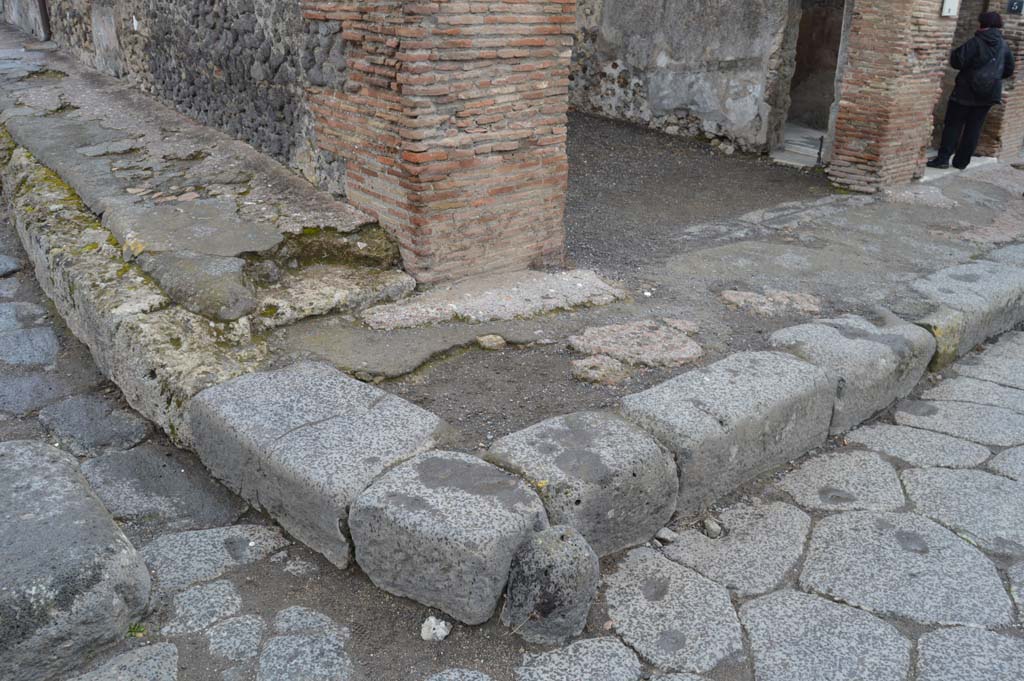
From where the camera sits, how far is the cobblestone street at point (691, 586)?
2.11 m

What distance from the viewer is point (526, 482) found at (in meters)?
2.33

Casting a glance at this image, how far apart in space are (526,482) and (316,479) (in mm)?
577

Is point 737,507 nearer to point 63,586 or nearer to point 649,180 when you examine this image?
point 63,586

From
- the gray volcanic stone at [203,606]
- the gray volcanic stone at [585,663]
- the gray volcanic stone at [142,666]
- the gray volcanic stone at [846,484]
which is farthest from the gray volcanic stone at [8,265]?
the gray volcanic stone at [846,484]

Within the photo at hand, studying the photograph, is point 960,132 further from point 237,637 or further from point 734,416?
point 237,637

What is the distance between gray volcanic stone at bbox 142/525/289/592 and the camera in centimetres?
237

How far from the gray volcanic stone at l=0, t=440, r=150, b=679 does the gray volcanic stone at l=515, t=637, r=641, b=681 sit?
1005 millimetres

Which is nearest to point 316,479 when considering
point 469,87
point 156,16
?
point 469,87

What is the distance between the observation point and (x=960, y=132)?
7645 mm

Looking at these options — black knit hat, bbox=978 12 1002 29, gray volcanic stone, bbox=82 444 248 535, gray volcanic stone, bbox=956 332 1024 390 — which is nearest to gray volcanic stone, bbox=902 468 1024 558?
gray volcanic stone, bbox=956 332 1024 390

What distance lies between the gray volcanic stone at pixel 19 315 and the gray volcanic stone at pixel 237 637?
252cm

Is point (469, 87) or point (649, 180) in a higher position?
point (469, 87)

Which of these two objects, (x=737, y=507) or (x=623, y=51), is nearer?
(x=737, y=507)

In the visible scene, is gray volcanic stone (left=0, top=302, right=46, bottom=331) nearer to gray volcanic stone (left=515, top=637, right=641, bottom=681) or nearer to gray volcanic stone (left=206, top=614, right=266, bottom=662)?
gray volcanic stone (left=206, top=614, right=266, bottom=662)
